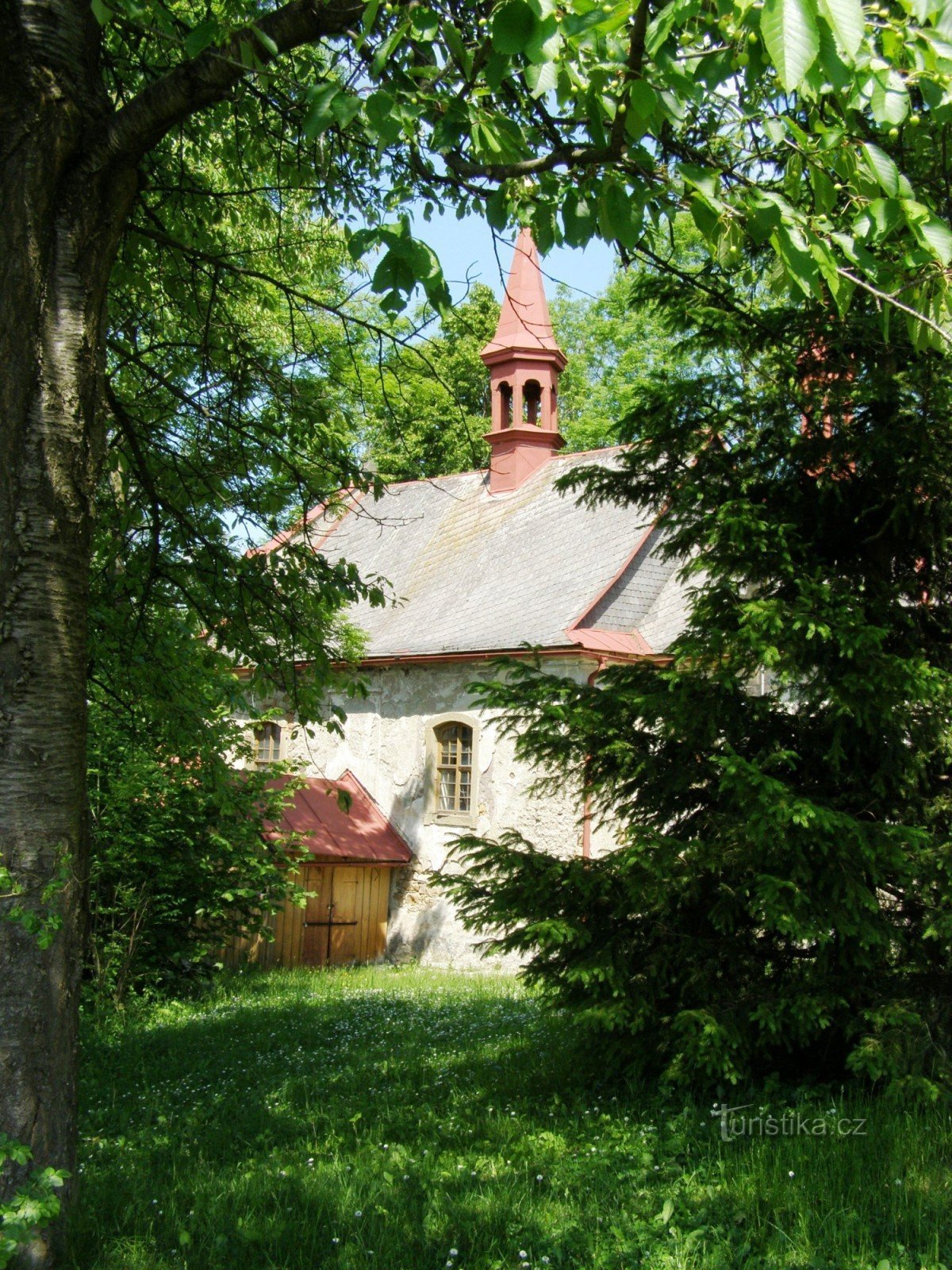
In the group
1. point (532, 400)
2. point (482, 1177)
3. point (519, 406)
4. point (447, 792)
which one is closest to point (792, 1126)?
point (482, 1177)

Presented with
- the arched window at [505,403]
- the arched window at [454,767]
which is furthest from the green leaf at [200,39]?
the arched window at [505,403]

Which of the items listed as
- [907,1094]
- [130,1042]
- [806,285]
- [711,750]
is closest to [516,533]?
[130,1042]

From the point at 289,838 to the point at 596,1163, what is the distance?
27.2 feet

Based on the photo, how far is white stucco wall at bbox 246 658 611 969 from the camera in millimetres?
17078

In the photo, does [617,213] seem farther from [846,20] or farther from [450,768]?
[450,768]

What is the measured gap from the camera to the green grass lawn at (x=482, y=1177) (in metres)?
4.26

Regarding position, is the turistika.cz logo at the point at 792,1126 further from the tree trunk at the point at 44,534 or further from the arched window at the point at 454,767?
the arched window at the point at 454,767

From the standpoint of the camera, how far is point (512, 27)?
2.94 metres

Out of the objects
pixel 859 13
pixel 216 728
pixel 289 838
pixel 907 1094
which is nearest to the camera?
pixel 859 13

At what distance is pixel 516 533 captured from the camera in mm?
20203

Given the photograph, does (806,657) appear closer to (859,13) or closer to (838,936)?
(838,936)

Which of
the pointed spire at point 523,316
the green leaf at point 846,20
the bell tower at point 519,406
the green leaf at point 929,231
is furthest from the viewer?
the bell tower at point 519,406

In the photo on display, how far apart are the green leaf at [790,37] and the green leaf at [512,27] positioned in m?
0.64

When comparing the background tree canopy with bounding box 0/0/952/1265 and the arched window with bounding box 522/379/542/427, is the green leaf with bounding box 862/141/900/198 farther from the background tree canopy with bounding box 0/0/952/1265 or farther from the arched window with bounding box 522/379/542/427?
the arched window with bounding box 522/379/542/427
